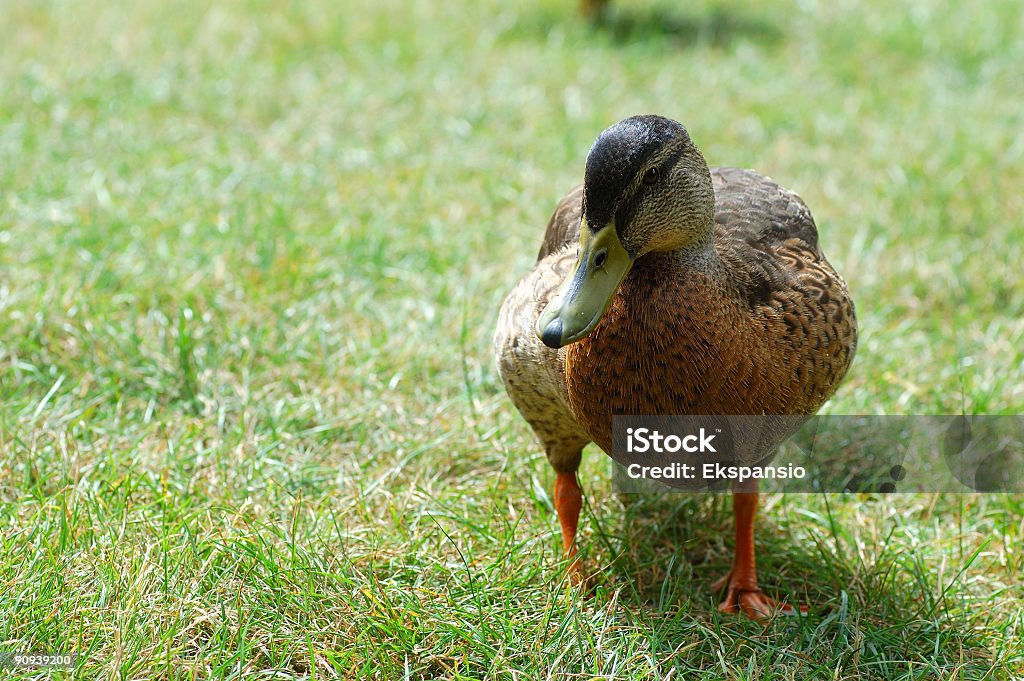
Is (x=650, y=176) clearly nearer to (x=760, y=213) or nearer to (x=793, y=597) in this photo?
(x=760, y=213)

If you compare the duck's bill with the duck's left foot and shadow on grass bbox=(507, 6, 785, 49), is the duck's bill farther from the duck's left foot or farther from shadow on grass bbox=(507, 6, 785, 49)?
shadow on grass bbox=(507, 6, 785, 49)

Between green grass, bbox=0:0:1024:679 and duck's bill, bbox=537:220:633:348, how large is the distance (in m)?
0.83

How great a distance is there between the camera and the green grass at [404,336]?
8.48 feet

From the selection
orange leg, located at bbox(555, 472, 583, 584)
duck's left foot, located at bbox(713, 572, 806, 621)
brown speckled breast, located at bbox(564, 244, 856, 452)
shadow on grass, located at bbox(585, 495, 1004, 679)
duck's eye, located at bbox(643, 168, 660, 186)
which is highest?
duck's eye, located at bbox(643, 168, 660, 186)

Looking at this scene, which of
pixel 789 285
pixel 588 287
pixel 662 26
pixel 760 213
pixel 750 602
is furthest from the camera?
pixel 662 26

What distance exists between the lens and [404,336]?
3.81 metres

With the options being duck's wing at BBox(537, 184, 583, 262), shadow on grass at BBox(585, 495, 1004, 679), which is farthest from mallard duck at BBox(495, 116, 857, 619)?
shadow on grass at BBox(585, 495, 1004, 679)

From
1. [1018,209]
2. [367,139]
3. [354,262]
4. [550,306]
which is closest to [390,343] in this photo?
[354,262]

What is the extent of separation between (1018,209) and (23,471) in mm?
4197

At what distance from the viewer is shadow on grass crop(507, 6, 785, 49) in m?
6.83

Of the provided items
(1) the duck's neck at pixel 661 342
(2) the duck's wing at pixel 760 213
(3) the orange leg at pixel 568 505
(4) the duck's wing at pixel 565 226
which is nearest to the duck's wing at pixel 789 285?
(2) the duck's wing at pixel 760 213

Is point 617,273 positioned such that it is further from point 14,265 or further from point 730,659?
point 14,265

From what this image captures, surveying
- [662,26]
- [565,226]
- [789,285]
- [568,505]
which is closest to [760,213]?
[789,285]

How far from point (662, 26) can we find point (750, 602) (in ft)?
16.5
